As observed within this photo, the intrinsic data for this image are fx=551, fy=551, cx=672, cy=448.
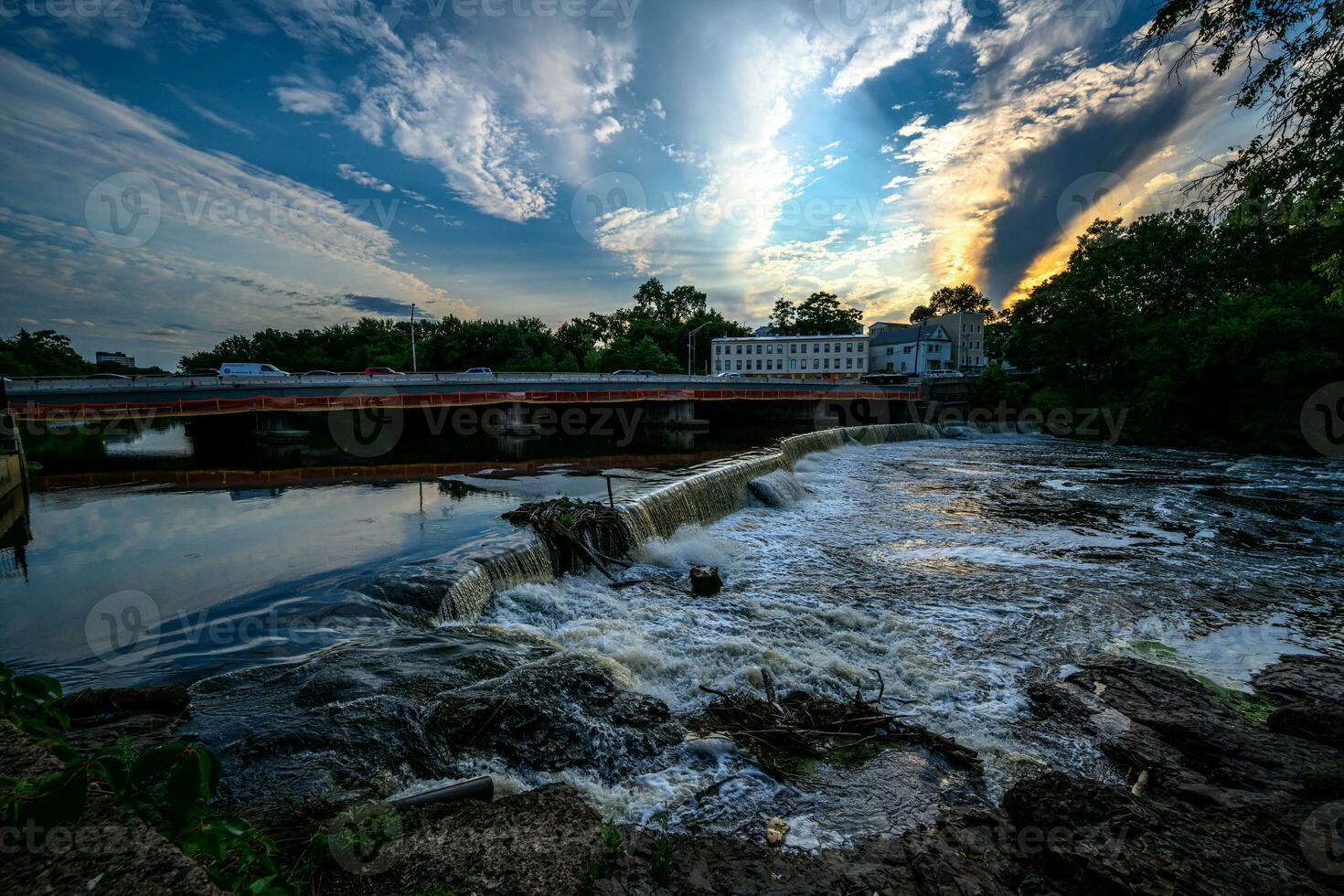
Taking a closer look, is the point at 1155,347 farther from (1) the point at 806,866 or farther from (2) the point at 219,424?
(2) the point at 219,424

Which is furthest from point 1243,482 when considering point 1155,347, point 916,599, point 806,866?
point 806,866

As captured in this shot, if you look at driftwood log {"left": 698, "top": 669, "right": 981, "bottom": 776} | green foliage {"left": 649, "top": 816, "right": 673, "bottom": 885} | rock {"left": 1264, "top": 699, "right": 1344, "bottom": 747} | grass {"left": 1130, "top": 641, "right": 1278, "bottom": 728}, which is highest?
green foliage {"left": 649, "top": 816, "right": 673, "bottom": 885}

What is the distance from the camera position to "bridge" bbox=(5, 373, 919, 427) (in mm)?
25656

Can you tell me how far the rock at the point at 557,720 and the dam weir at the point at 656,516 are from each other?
8.46 feet

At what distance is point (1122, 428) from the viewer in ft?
113

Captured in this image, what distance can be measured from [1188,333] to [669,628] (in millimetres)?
38543

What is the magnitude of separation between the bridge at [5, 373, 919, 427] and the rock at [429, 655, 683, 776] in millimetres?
27096

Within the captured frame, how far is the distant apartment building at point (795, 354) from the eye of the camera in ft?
302

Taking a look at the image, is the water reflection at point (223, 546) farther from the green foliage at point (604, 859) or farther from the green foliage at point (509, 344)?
the green foliage at point (509, 344)

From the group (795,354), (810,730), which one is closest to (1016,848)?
(810,730)

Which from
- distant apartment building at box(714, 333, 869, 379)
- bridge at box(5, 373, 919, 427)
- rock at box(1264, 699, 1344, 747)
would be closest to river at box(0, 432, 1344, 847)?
rock at box(1264, 699, 1344, 747)

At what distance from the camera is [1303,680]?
609 centimetres

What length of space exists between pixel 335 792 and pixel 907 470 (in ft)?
76.4

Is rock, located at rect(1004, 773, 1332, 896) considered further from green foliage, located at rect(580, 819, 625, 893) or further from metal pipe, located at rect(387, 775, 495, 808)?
metal pipe, located at rect(387, 775, 495, 808)
